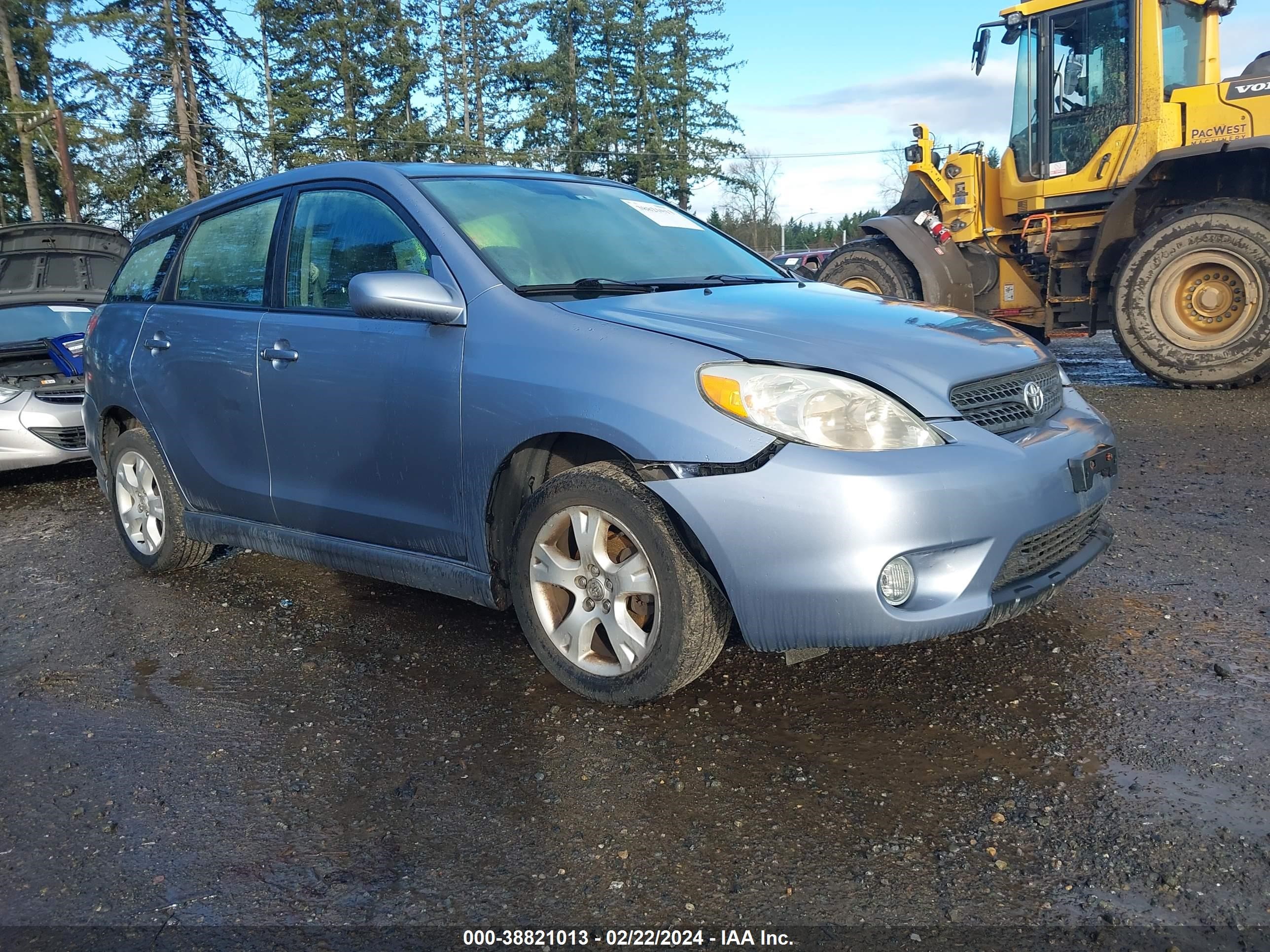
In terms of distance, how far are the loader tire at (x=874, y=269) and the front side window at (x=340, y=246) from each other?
657 centimetres

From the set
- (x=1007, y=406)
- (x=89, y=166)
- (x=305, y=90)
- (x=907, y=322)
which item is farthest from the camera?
(x=305, y=90)

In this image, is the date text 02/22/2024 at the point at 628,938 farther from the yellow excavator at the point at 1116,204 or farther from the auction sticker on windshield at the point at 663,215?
the yellow excavator at the point at 1116,204

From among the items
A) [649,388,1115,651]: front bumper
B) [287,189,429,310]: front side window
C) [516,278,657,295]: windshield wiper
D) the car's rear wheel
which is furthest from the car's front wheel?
the car's rear wheel

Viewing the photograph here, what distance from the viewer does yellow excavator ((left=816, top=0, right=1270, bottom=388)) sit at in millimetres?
7941

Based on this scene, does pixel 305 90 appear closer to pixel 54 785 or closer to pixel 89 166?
pixel 89 166

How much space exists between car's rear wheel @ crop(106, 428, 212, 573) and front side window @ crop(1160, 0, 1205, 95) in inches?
328

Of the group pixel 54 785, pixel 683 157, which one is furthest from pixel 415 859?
pixel 683 157

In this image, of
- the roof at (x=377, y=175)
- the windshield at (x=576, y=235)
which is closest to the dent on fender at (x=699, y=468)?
the windshield at (x=576, y=235)

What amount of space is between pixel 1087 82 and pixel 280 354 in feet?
26.0

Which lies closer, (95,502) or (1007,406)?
(1007,406)

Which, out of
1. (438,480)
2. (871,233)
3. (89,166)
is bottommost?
(438,480)

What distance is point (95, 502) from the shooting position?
22.6 feet

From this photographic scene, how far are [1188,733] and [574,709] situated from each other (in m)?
→ 1.70

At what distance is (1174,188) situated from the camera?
8562 millimetres
